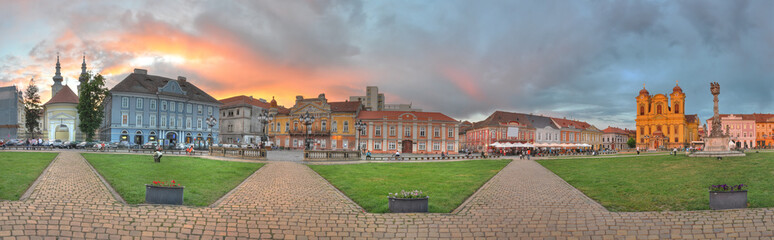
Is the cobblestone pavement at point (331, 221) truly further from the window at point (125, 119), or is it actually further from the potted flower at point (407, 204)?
the window at point (125, 119)

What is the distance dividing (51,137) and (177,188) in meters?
89.5

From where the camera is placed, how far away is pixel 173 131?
70.2 meters

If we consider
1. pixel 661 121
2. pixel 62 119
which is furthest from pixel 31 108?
pixel 661 121

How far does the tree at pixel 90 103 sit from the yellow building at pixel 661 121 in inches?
4207

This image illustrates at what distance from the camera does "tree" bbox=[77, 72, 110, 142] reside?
187ft

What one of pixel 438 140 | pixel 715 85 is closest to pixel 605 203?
pixel 715 85

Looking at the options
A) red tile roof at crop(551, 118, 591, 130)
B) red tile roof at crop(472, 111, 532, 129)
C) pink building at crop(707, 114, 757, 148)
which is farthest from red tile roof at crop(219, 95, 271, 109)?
pink building at crop(707, 114, 757, 148)

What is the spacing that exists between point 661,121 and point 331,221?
110 meters

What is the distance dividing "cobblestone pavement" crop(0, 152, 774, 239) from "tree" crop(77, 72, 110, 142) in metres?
55.1

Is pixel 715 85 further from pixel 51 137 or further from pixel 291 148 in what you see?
pixel 51 137

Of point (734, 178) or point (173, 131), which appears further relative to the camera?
point (173, 131)

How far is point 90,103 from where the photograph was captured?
57.6 m

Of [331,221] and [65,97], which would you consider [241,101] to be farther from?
[331,221]

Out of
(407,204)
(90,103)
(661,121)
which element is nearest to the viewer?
(407,204)
